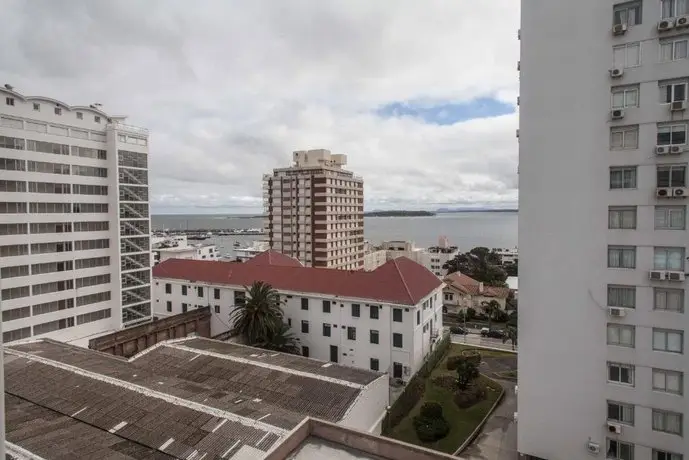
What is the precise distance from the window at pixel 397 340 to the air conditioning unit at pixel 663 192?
65.7 feet

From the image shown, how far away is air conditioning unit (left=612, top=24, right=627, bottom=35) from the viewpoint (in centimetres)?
1816

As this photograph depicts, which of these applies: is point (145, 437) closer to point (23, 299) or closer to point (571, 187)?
point (571, 187)

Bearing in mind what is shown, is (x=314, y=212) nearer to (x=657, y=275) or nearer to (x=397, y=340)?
(x=397, y=340)

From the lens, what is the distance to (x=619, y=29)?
1823cm

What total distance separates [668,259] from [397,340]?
1932 cm

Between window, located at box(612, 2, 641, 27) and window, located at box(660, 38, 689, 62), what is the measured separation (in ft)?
4.81

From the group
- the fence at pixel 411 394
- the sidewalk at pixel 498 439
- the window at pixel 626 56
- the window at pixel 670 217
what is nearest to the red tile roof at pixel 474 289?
the fence at pixel 411 394

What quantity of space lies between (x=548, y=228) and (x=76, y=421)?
23589 millimetres

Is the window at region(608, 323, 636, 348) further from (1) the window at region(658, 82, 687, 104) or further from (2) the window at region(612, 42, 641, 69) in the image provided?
(2) the window at region(612, 42, 641, 69)

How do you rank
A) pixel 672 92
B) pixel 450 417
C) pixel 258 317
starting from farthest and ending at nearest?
pixel 258 317, pixel 450 417, pixel 672 92

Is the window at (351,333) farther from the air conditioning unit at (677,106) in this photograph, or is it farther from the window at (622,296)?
the air conditioning unit at (677,106)

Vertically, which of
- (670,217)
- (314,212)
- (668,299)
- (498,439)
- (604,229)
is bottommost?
(498,439)

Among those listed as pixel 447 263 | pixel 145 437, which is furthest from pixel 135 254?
pixel 447 263

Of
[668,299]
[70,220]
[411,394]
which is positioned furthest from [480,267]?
[70,220]
